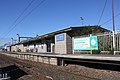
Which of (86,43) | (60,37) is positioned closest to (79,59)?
(86,43)

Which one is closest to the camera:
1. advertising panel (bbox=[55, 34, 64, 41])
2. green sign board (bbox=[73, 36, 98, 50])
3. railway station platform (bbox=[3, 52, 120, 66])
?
railway station platform (bbox=[3, 52, 120, 66])

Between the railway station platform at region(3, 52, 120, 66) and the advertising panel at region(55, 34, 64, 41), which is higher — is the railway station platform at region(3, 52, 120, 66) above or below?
below

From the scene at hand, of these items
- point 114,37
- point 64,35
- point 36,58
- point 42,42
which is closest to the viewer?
point 114,37

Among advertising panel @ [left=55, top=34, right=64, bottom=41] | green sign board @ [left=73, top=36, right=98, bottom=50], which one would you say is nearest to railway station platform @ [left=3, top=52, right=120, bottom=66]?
green sign board @ [left=73, top=36, right=98, bottom=50]

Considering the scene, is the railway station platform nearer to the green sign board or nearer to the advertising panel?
the green sign board

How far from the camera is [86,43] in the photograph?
88.3 ft

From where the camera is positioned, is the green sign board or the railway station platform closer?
the railway station platform

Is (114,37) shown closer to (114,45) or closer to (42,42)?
Answer: (114,45)

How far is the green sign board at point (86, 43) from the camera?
2540 centimetres

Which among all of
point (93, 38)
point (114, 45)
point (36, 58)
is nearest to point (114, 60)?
point (114, 45)

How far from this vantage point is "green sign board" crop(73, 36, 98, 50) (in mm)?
25400

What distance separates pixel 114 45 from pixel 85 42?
5053 mm

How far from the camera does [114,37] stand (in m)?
22.5

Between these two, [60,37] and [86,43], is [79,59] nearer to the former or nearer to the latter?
[86,43]
